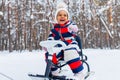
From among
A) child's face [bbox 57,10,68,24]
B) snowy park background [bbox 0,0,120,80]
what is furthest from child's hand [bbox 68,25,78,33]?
snowy park background [bbox 0,0,120,80]

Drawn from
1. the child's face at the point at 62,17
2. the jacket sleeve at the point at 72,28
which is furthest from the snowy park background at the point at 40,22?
the jacket sleeve at the point at 72,28

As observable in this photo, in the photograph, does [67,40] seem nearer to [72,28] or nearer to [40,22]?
[72,28]

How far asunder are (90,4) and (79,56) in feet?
102

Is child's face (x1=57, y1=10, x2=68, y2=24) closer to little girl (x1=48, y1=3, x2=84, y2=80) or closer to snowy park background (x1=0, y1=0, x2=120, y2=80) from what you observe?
little girl (x1=48, y1=3, x2=84, y2=80)

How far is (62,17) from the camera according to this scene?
543cm

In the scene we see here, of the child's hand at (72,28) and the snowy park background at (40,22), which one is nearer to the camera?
the child's hand at (72,28)

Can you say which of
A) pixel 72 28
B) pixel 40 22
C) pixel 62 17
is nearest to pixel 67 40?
pixel 72 28

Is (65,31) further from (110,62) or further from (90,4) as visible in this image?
(90,4)

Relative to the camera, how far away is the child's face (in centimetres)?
540

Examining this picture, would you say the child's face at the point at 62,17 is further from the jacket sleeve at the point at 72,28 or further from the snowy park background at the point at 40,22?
the snowy park background at the point at 40,22

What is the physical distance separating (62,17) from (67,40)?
42 centimetres

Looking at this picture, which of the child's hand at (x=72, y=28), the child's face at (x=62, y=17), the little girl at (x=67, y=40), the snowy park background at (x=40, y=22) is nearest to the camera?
the little girl at (x=67, y=40)

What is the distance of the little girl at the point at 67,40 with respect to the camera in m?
5.04

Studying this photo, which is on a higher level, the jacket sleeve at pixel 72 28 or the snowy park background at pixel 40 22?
the jacket sleeve at pixel 72 28
